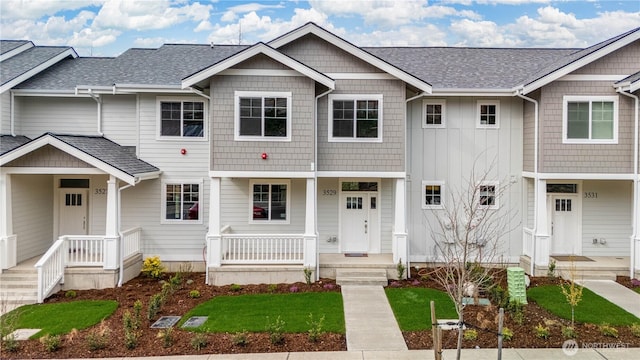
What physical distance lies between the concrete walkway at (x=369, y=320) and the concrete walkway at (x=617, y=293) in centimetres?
575

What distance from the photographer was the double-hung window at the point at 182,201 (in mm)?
14688

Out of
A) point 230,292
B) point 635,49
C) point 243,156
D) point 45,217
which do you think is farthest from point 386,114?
point 45,217

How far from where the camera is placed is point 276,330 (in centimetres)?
875

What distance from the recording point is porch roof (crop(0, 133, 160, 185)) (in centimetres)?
1211

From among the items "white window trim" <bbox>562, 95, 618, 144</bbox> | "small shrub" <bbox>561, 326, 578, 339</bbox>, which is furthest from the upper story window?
"small shrub" <bbox>561, 326, 578, 339</bbox>

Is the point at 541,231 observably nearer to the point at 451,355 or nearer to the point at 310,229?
the point at 310,229

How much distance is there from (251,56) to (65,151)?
5867mm

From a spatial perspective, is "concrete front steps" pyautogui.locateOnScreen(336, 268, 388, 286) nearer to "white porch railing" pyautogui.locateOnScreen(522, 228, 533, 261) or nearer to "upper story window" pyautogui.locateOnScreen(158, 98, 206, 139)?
"white porch railing" pyautogui.locateOnScreen(522, 228, 533, 261)

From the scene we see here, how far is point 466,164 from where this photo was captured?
14.8 m

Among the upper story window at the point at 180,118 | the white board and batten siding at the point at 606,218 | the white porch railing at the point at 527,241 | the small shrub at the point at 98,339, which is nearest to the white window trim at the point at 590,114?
the white board and batten siding at the point at 606,218

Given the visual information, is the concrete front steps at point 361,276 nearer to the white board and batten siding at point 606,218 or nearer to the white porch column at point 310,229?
the white porch column at point 310,229

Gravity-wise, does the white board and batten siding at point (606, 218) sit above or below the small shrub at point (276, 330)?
above

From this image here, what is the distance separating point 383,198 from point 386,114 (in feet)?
9.69

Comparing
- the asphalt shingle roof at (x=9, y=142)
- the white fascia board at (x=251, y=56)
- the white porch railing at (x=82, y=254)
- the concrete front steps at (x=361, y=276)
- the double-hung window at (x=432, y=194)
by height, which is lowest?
the concrete front steps at (x=361, y=276)
